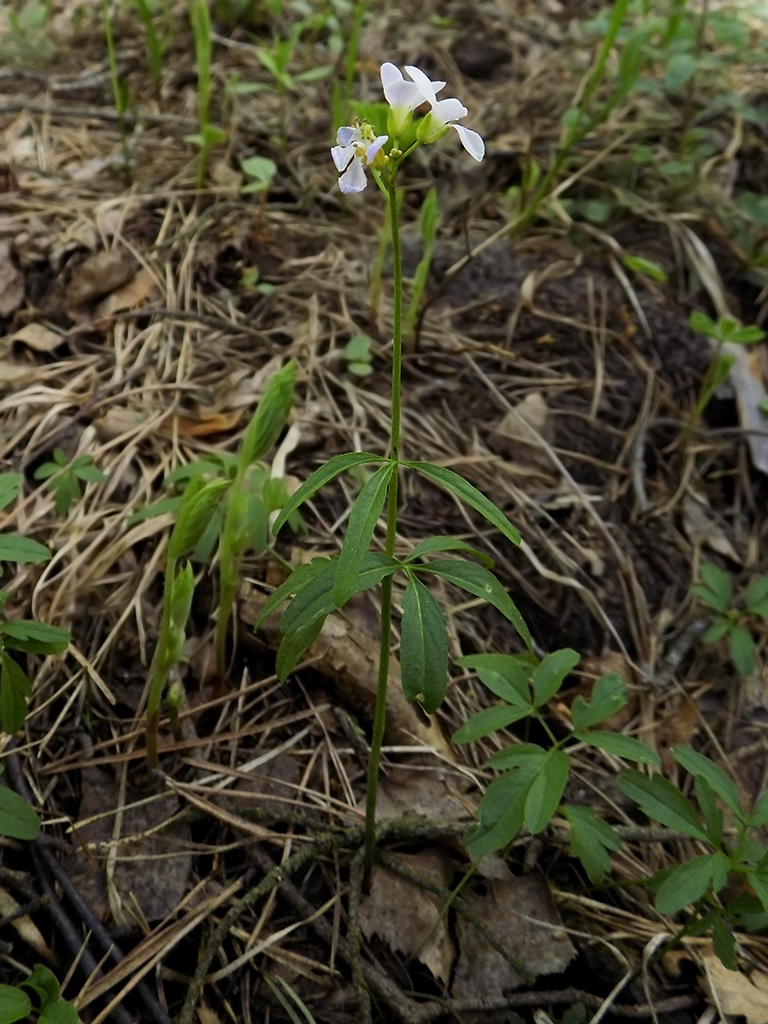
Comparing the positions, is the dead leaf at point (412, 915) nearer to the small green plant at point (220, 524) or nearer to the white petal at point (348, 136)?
the small green plant at point (220, 524)

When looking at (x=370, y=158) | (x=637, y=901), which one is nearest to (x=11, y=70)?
(x=370, y=158)

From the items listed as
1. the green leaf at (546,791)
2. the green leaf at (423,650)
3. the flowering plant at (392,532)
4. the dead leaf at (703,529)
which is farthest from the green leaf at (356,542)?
the dead leaf at (703,529)

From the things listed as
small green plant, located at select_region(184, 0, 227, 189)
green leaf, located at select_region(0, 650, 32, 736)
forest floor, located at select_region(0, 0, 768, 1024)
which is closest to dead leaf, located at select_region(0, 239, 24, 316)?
forest floor, located at select_region(0, 0, 768, 1024)

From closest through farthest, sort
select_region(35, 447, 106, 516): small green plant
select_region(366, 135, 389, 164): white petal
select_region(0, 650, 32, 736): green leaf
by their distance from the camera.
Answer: select_region(366, 135, 389, 164): white petal → select_region(0, 650, 32, 736): green leaf → select_region(35, 447, 106, 516): small green plant

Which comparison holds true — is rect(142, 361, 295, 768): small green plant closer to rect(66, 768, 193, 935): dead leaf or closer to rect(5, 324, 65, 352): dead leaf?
rect(66, 768, 193, 935): dead leaf

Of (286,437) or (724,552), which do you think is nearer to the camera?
(286,437)

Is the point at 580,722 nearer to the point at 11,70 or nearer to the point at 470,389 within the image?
the point at 470,389
